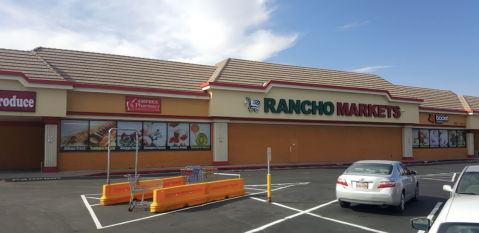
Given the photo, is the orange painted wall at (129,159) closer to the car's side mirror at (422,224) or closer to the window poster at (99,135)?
the window poster at (99,135)

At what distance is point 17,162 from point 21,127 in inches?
87.1

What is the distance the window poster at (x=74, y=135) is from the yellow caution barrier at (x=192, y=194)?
13074mm

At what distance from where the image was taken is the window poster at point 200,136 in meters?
26.9

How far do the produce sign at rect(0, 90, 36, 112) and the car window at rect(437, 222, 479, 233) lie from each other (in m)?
22.1

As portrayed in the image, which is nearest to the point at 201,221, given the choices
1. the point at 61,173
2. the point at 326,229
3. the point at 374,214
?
the point at 326,229

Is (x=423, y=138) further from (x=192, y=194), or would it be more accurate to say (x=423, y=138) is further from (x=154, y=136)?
(x=192, y=194)

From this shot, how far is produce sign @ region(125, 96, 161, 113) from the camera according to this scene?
968 inches

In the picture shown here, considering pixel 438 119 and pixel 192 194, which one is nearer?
pixel 192 194

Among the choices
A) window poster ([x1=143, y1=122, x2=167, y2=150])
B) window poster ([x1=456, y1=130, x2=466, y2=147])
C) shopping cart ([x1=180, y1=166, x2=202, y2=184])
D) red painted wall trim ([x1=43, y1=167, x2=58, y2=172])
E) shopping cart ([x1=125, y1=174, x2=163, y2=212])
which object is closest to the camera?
shopping cart ([x1=125, y1=174, x2=163, y2=212])

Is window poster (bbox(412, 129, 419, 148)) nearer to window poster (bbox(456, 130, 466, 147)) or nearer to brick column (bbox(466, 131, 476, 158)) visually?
window poster (bbox(456, 130, 466, 147))

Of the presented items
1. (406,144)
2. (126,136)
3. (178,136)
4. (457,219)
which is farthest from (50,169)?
(406,144)

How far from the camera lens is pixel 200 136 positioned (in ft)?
89.2

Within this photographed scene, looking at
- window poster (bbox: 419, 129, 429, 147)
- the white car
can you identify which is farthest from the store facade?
the white car

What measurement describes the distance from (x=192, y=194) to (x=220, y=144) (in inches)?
585
